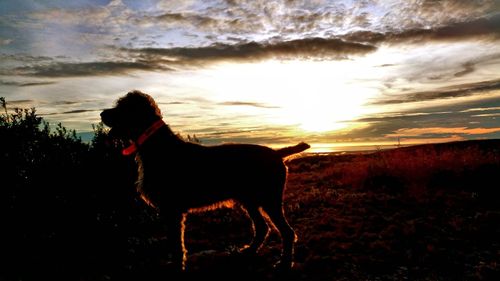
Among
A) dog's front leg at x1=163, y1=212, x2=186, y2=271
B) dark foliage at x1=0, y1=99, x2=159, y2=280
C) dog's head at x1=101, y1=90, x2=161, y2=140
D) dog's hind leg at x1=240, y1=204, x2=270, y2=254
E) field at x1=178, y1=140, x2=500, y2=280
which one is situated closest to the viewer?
field at x1=178, y1=140, x2=500, y2=280

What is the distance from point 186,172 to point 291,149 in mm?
1829

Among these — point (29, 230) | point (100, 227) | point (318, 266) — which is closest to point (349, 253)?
point (318, 266)

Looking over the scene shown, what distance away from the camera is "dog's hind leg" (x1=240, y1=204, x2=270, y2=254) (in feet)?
22.2

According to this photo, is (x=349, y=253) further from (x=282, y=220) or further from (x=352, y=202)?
(x=352, y=202)

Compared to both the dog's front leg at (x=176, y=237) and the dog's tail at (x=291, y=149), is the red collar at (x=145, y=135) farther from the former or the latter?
the dog's tail at (x=291, y=149)

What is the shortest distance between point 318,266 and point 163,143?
314 centimetres

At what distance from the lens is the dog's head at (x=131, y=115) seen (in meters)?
6.24

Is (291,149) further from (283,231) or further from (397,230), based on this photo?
(397,230)

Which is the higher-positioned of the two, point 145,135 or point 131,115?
point 131,115

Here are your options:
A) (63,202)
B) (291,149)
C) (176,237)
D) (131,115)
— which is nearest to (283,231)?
(291,149)

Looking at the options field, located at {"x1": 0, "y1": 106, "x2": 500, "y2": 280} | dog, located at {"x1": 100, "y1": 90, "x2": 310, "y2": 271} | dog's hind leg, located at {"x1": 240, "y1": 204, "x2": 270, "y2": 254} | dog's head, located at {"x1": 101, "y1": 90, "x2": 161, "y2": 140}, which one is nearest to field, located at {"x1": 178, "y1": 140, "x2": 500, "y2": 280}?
field, located at {"x1": 0, "y1": 106, "x2": 500, "y2": 280}

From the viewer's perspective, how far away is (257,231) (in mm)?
6918

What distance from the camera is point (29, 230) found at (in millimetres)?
8219

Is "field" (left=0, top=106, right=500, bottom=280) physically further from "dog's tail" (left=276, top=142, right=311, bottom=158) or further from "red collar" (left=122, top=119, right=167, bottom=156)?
"red collar" (left=122, top=119, right=167, bottom=156)
